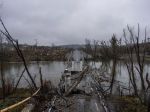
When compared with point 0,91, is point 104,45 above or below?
above

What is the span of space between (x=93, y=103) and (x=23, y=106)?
367 centimetres

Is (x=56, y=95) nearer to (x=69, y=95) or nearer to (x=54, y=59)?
(x=69, y=95)

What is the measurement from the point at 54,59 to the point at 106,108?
2767 inches

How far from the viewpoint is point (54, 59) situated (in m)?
83.9

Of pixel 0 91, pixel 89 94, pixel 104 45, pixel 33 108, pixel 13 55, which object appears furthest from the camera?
pixel 13 55

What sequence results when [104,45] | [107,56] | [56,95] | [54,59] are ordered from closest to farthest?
[56,95]
[107,56]
[104,45]
[54,59]

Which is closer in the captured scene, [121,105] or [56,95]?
[121,105]

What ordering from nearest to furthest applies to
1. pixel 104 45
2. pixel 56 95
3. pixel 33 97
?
1. pixel 33 97
2. pixel 56 95
3. pixel 104 45

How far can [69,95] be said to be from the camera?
1841 centimetres

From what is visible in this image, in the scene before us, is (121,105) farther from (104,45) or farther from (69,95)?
(104,45)

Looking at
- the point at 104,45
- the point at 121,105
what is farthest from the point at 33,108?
the point at 104,45

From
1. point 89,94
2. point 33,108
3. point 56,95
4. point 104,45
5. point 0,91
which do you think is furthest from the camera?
point 104,45

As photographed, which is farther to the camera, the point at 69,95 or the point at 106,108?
the point at 69,95

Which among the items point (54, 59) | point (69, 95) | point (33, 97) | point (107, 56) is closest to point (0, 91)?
point (69, 95)
